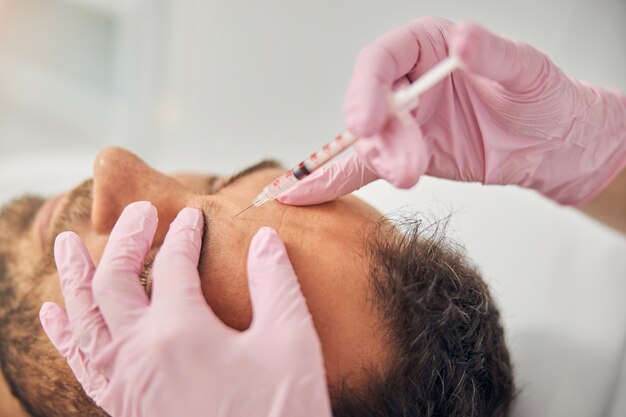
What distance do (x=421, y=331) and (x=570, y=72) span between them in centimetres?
100

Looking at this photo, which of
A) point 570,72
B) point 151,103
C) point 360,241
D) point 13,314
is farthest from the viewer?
point 151,103

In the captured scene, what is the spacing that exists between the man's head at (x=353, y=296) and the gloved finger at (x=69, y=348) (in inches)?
4.5

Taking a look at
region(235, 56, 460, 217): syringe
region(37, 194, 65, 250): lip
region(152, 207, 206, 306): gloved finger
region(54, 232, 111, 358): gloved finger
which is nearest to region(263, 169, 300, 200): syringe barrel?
region(235, 56, 460, 217): syringe

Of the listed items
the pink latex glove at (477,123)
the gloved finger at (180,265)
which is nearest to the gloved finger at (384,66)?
the pink latex glove at (477,123)

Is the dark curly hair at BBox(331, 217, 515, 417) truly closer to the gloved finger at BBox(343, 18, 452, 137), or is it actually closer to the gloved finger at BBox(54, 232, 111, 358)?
the gloved finger at BBox(343, 18, 452, 137)

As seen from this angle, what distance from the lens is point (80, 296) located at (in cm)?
76

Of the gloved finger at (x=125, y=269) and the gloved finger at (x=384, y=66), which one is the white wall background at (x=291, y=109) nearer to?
the gloved finger at (x=384, y=66)

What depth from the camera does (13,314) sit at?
1.01 m

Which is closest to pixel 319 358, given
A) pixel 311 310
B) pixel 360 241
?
pixel 311 310

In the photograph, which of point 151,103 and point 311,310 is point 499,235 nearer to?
point 311,310

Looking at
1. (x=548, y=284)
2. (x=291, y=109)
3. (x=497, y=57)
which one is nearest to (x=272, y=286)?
(x=497, y=57)

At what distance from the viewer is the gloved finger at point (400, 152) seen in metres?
0.67

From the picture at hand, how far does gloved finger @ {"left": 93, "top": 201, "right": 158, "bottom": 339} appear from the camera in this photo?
715 millimetres

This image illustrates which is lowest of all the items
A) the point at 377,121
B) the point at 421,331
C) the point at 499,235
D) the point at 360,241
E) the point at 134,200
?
the point at 499,235
